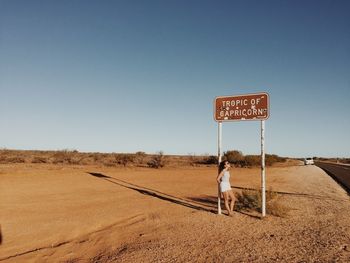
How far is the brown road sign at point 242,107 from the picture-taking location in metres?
9.88

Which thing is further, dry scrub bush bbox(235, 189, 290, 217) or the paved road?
the paved road

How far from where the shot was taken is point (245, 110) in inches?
401

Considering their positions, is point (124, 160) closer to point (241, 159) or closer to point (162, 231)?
point (241, 159)

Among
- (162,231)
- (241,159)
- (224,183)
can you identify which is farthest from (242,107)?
(241,159)

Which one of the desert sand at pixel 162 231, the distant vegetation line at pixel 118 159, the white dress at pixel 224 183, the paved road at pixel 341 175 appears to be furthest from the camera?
the distant vegetation line at pixel 118 159

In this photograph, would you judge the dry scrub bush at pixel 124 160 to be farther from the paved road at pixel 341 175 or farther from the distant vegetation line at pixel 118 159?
the paved road at pixel 341 175

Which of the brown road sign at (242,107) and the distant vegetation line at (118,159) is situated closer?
the brown road sign at (242,107)

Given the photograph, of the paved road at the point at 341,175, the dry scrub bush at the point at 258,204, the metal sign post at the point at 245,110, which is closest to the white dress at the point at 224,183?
the metal sign post at the point at 245,110

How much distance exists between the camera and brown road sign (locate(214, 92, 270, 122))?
988 cm

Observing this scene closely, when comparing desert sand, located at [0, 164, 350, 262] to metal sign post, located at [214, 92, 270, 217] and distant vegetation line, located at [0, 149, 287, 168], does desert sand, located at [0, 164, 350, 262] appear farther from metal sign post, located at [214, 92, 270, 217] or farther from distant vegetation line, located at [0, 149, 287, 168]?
distant vegetation line, located at [0, 149, 287, 168]

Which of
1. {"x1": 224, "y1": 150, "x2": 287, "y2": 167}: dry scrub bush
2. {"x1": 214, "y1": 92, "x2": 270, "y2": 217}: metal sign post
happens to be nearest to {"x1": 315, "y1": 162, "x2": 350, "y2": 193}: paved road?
{"x1": 224, "y1": 150, "x2": 287, "y2": 167}: dry scrub bush

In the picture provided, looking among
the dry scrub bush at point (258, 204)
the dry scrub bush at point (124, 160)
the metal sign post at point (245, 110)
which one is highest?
the metal sign post at point (245, 110)

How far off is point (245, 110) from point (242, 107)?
133mm

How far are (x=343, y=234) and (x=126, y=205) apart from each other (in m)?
6.79
